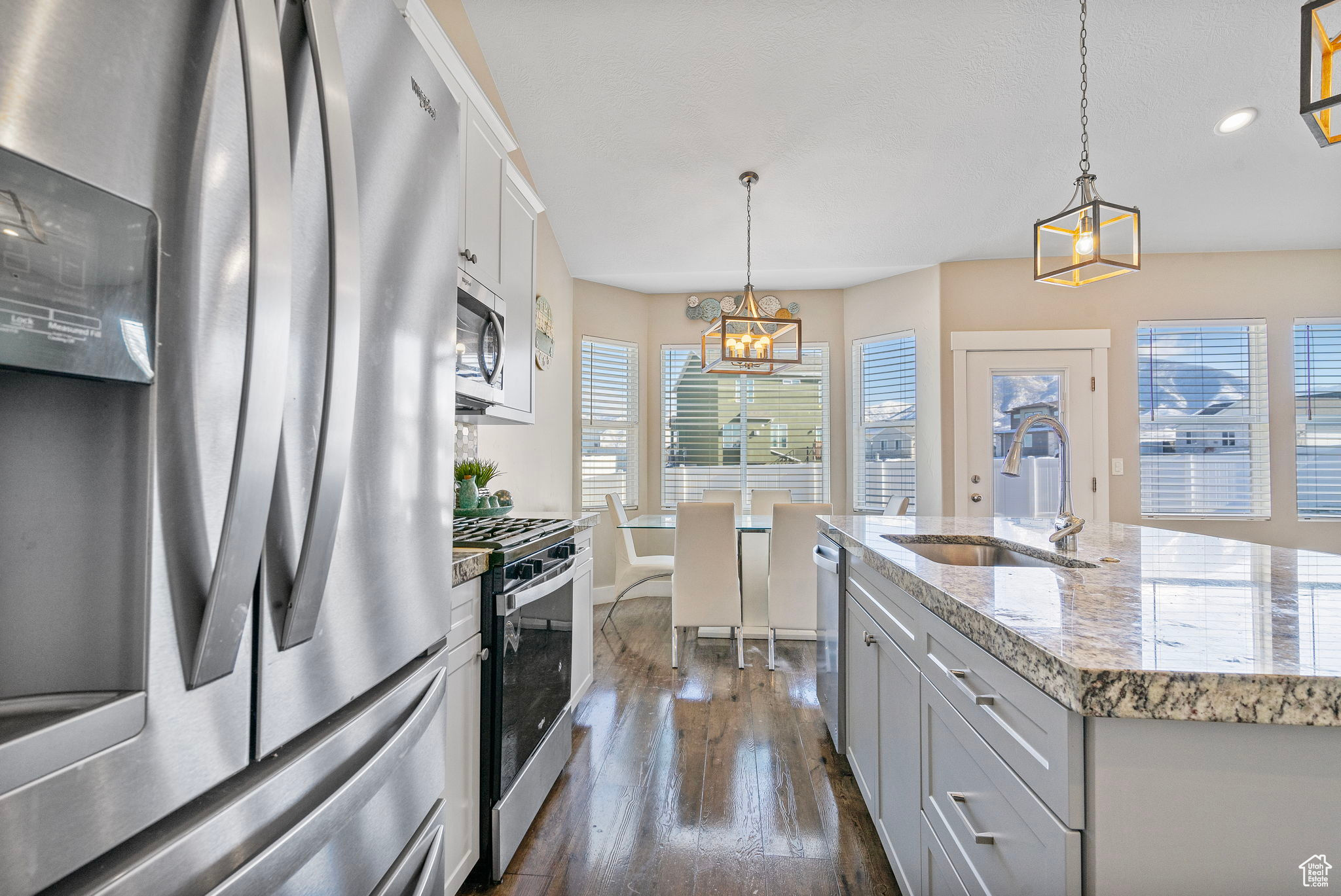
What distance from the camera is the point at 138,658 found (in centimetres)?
49

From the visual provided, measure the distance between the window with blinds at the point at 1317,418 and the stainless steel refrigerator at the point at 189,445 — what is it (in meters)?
6.00

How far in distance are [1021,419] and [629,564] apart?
3093 mm

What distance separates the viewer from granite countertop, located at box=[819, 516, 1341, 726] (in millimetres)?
637

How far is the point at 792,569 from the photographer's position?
3.31 m

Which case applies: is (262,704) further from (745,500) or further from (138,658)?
(745,500)

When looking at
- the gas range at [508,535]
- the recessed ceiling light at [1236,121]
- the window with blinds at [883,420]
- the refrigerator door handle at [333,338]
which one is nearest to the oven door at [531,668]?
the gas range at [508,535]

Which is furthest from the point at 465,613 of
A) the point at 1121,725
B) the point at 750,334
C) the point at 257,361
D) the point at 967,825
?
the point at 750,334

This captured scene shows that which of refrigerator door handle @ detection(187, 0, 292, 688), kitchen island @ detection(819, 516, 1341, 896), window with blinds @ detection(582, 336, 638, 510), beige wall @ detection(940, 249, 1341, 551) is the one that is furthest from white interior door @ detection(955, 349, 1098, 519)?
refrigerator door handle @ detection(187, 0, 292, 688)

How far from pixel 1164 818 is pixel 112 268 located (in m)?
1.15

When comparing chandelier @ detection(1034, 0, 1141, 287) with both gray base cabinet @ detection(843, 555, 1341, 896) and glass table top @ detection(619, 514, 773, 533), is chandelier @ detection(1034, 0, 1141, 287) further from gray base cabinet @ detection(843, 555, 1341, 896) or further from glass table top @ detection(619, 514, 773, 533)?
glass table top @ detection(619, 514, 773, 533)

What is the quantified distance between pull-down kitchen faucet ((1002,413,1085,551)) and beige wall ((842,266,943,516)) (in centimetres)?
286

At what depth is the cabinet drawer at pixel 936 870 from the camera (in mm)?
1051

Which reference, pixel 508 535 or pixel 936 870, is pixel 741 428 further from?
pixel 936 870

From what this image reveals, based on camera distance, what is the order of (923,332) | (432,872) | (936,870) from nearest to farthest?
1. (432,872)
2. (936,870)
3. (923,332)
